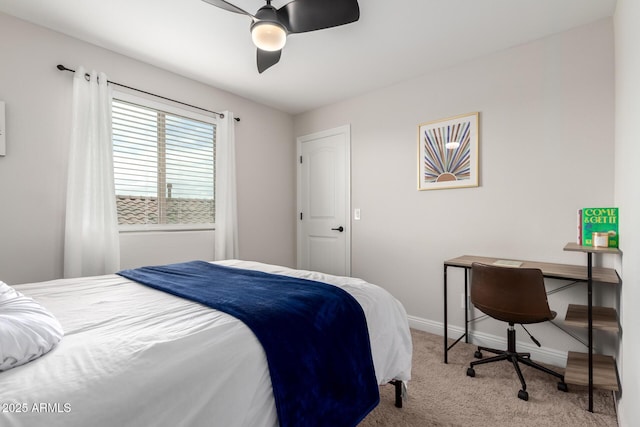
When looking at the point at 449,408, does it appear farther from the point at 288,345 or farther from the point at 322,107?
the point at 322,107

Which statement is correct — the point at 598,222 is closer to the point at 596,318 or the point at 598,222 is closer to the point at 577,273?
the point at 577,273

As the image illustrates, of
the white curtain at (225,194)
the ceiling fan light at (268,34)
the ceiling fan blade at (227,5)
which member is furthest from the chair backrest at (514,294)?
the white curtain at (225,194)

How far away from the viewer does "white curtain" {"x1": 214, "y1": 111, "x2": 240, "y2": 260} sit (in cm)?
332

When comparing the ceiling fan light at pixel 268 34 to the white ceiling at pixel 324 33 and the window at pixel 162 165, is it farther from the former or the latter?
the window at pixel 162 165

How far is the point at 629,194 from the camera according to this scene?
1.51m

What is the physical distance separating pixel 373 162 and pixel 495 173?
1.24 metres

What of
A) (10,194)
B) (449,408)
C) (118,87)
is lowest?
(449,408)

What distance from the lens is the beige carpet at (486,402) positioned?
1700mm

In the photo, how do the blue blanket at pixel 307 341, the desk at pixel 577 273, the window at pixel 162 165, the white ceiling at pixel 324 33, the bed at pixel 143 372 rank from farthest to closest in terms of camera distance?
the window at pixel 162 165 < the white ceiling at pixel 324 33 < the desk at pixel 577 273 < the blue blanket at pixel 307 341 < the bed at pixel 143 372

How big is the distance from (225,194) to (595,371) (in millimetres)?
3292

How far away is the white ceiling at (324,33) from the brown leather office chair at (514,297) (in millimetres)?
1758

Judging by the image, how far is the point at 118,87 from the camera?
2.66 metres

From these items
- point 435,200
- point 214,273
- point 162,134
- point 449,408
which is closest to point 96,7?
point 162,134

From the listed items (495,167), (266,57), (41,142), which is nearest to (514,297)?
(495,167)
